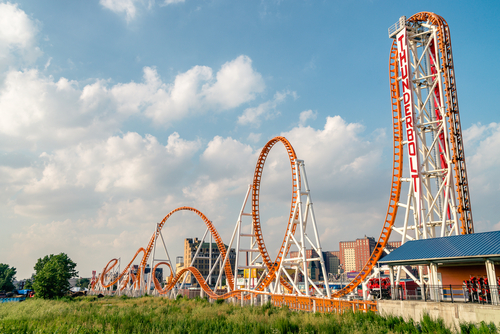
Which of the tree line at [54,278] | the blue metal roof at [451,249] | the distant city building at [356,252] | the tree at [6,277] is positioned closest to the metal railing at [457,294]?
the blue metal roof at [451,249]

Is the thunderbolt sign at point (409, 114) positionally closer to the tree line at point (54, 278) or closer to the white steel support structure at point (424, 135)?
the white steel support structure at point (424, 135)

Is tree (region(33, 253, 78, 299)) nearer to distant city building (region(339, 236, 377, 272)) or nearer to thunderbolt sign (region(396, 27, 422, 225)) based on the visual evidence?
thunderbolt sign (region(396, 27, 422, 225))

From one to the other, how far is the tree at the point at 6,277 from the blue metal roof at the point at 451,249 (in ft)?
253

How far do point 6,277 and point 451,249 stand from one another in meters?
84.6

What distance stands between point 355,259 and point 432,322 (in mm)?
181754

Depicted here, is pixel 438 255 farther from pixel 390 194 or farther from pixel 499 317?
pixel 390 194

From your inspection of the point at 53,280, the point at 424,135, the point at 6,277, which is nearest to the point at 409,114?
the point at 424,135

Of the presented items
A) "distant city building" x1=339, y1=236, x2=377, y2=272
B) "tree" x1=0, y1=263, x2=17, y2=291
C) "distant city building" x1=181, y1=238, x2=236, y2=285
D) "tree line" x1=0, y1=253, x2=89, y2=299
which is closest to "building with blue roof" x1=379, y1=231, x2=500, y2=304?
"tree line" x1=0, y1=253, x2=89, y2=299

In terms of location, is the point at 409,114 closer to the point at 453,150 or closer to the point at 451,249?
the point at 453,150

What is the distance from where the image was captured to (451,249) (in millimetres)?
13617

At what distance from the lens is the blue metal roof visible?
1248 centimetres

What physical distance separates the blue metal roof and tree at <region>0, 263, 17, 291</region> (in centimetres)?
7706

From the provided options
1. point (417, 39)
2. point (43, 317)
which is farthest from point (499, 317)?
point (43, 317)

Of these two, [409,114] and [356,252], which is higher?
[409,114]
